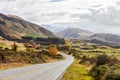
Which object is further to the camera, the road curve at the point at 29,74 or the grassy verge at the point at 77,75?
the grassy verge at the point at 77,75

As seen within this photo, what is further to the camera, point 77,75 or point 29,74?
point 77,75

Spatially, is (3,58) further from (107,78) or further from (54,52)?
(54,52)

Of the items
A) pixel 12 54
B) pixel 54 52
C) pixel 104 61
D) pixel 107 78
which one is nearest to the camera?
pixel 107 78

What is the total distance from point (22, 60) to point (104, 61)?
32.1 meters

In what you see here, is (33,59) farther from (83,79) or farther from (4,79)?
(4,79)

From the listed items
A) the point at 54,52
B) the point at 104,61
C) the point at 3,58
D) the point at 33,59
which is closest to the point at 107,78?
the point at 104,61

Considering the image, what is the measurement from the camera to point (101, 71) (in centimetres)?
4625

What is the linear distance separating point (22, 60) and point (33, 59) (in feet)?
40.8

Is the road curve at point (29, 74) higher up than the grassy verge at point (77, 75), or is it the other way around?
the road curve at point (29, 74)

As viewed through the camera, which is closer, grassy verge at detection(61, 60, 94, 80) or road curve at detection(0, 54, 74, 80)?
road curve at detection(0, 54, 74, 80)

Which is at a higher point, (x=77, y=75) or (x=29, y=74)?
(x=29, y=74)

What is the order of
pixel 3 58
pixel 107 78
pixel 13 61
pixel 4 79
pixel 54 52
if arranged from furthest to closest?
1. pixel 54 52
2. pixel 13 61
3. pixel 3 58
4. pixel 107 78
5. pixel 4 79

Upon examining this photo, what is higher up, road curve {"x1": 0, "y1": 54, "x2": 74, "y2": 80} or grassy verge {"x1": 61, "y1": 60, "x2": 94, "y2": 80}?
road curve {"x1": 0, "y1": 54, "x2": 74, "y2": 80}

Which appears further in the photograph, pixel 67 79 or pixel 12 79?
pixel 67 79
